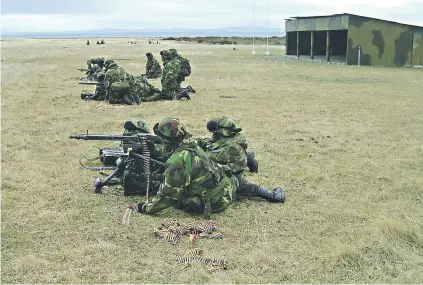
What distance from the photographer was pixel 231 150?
24.8 feet

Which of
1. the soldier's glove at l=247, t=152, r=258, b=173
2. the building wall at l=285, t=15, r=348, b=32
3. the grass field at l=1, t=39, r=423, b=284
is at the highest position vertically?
the building wall at l=285, t=15, r=348, b=32

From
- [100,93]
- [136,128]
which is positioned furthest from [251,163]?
[100,93]

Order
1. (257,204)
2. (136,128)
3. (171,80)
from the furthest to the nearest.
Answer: (171,80) → (136,128) → (257,204)

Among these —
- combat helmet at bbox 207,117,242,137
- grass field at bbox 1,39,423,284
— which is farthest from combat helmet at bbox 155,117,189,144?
grass field at bbox 1,39,423,284

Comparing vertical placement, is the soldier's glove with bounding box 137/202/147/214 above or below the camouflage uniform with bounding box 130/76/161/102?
below

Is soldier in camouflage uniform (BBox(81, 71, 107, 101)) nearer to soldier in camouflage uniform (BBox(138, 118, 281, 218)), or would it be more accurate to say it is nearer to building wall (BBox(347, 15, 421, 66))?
soldier in camouflage uniform (BBox(138, 118, 281, 218))

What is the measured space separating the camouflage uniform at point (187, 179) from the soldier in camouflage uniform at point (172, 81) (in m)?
10.9

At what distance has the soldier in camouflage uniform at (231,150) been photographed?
7.53 metres

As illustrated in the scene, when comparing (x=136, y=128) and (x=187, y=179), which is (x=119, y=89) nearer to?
(x=136, y=128)

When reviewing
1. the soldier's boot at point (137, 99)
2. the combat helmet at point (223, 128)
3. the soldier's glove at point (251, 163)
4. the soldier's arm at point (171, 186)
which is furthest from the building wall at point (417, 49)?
the soldier's arm at point (171, 186)

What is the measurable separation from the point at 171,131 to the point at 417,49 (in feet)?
92.2

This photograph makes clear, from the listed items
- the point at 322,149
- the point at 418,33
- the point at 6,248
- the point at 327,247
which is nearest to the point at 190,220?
the point at 327,247

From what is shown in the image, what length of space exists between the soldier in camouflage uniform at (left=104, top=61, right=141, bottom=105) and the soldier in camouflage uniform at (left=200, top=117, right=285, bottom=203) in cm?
955

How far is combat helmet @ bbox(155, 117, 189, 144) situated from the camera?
680cm
